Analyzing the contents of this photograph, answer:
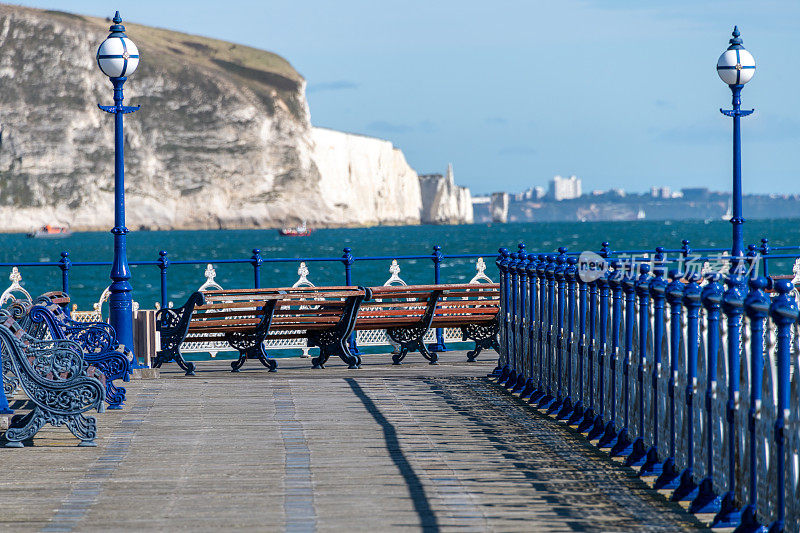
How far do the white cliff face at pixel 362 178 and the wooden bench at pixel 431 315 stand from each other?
431ft

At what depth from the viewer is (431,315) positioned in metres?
13.5

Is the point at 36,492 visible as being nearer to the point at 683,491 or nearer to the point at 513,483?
the point at 513,483

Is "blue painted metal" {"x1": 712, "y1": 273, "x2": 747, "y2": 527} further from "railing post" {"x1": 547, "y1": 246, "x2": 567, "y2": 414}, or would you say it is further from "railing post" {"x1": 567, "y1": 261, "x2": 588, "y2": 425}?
"railing post" {"x1": 547, "y1": 246, "x2": 567, "y2": 414}

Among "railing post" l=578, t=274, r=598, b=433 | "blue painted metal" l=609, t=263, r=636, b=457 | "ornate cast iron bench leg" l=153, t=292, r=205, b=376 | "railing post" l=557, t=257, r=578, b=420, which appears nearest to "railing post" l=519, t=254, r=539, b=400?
"railing post" l=557, t=257, r=578, b=420

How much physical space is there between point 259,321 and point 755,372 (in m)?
8.58

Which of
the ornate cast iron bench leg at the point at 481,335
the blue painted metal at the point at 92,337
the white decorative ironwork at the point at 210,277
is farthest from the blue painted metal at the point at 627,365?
the white decorative ironwork at the point at 210,277

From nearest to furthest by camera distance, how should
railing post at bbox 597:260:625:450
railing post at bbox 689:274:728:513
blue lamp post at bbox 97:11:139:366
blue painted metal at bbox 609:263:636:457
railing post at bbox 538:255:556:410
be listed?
railing post at bbox 689:274:728:513, blue painted metal at bbox 609:263:636:457, railing post at bbox 597:260:625:450, railing post at bbox 538:255:556:410, blue lamp post at bbox 97:11:139:366

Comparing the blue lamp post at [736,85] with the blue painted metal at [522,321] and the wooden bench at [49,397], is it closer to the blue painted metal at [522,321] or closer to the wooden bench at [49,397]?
the blue painted metal at [522,321]

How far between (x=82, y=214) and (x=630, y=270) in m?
134

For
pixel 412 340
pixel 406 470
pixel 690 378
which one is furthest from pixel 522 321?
pixel 690 378

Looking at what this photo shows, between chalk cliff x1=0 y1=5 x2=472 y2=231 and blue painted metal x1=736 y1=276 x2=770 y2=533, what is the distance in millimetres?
126412

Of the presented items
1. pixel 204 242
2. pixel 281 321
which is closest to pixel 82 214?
pixel 204 242

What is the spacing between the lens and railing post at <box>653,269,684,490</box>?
627 cm

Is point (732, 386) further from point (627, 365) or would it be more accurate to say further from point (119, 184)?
point (119, 184)
